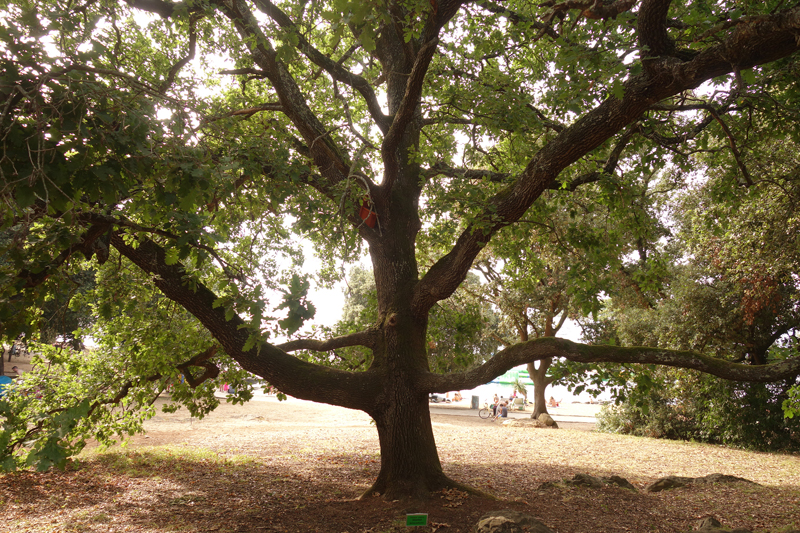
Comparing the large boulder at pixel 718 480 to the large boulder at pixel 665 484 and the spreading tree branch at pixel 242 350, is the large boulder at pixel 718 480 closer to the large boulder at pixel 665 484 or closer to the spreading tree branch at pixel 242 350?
the large boulder at pixel 665 484

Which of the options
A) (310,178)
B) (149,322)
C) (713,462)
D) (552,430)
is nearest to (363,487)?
(149,322)

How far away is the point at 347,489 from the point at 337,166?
505 cm

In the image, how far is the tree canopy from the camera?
3047mm

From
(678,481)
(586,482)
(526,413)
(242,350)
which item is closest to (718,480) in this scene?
(678,481)

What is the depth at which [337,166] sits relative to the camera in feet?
20.9

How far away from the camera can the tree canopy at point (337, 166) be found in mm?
3047

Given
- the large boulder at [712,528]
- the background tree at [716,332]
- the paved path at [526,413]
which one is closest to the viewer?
the large boulder at [712,528]

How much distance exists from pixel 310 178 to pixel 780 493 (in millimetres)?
9039

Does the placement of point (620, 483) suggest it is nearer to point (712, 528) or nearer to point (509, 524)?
point (712, 528)

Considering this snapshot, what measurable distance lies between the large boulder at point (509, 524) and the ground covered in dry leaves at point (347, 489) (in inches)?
20.2

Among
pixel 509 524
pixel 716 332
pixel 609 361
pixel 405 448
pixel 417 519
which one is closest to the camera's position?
pixel 417 519

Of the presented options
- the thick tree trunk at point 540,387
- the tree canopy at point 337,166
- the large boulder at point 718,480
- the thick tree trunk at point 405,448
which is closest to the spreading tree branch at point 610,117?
the tree canopy at point 337,166

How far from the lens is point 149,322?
7.32 metres

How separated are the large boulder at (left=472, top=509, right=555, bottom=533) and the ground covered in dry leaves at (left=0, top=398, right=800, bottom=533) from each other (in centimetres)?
51
